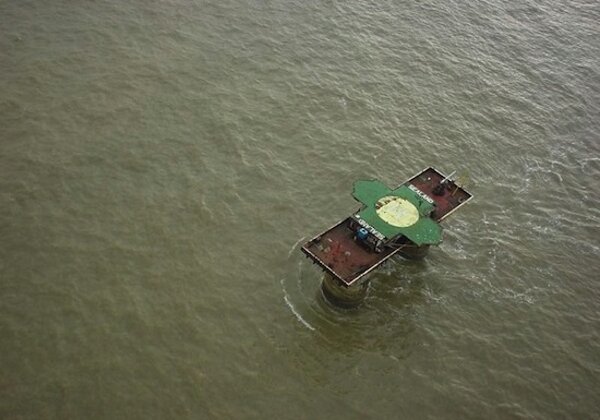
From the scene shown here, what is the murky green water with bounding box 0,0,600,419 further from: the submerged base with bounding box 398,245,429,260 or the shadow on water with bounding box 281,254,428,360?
the submerged base with bounding box 398,245,429,260

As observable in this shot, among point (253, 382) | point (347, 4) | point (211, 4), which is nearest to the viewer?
point (253, 382)

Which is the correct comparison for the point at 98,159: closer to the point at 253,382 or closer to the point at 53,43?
the point at 53,43

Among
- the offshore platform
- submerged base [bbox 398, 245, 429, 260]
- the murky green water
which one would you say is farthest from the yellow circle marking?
the murky green water

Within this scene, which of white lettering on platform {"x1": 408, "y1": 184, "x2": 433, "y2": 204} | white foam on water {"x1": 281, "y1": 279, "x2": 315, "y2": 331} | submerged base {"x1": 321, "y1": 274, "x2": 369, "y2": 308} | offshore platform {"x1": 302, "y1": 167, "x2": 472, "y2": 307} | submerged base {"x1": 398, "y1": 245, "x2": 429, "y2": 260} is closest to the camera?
offshore platform {"x1": 302, "y1": 167, "x2": 472, "y2": 307}

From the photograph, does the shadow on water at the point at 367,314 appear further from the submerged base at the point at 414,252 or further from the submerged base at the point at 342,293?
the submerged base at the point at 414,252

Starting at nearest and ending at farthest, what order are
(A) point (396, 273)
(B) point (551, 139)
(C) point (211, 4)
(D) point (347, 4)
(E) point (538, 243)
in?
(A) point (396, 273) < (E) point (538, 243) < (B) point (551, 139) < (C) point (211, 4) < (D) point (347, 4)

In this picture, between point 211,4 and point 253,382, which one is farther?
point 211,4

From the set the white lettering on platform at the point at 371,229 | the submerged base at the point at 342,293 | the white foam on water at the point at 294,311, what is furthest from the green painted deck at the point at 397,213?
the white foam on water at the point at 294,311

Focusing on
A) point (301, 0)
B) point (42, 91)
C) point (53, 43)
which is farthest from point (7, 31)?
point (301, 0)
